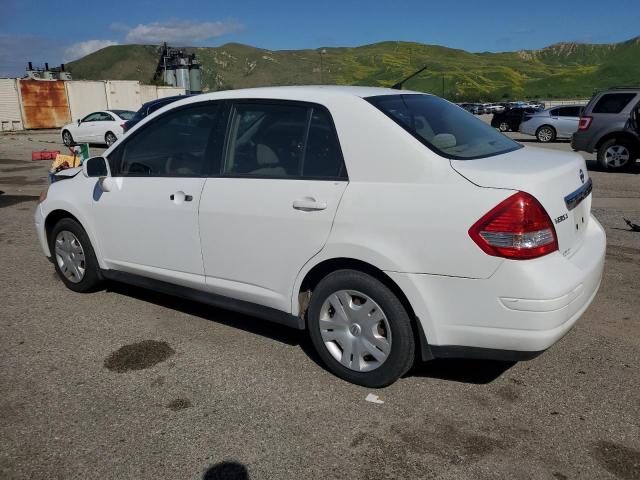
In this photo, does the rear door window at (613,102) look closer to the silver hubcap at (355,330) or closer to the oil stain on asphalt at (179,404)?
the silver hubcap at (355,330)

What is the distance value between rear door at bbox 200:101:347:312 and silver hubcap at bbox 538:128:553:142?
63.4ft

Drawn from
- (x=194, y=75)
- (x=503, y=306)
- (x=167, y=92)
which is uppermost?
(x=194, y=75)

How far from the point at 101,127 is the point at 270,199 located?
63.3ft

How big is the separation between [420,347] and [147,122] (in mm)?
2622

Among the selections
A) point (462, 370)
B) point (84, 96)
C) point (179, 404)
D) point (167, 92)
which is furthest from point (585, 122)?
point (167, 92)

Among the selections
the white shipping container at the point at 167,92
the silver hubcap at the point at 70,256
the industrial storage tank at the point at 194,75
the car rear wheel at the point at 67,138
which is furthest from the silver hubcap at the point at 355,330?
the industrial storage tank at the point at 194,75

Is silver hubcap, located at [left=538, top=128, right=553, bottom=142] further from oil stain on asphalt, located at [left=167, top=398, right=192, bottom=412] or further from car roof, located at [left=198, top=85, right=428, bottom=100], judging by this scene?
oil stain on asphalt, located at [left=167, top=398, right=192, bottom=412]

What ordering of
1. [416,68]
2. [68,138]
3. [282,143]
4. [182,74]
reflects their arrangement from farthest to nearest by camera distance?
[416,68] < [182,74] < [68,138] < [282,143]

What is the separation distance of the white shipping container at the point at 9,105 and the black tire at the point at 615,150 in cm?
3296

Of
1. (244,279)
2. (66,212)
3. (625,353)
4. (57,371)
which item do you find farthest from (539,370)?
(66,212)

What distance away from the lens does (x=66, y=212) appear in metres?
4.80

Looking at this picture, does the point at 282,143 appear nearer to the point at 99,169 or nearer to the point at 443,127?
the point at 443,127

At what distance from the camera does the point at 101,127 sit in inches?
811

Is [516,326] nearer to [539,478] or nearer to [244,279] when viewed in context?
[539,478]
